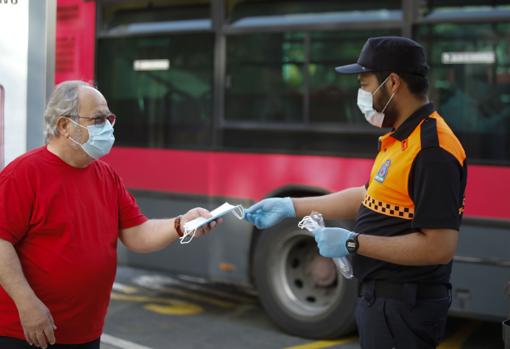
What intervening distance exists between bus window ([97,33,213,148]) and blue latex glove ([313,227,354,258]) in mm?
3685

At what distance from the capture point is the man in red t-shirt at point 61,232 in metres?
2.93

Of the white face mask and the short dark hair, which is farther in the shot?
the white face mask

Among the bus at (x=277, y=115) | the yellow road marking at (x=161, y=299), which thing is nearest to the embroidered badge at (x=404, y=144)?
the bus at (x=277, y=115)

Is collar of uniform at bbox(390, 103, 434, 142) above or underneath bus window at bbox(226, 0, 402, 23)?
underneath

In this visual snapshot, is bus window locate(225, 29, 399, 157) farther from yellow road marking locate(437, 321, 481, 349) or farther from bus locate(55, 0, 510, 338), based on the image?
yellow road marking locate(437, 321, 481, 349)

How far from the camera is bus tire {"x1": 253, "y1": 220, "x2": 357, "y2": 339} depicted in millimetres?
6254

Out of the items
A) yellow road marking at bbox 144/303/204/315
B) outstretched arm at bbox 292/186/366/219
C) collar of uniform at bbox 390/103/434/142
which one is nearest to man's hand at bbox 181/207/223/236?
outstretched arm at bbox 292/186/366/219

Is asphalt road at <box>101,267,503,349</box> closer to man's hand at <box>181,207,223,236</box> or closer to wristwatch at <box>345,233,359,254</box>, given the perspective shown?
man's hand at <box>181,207,223,236</box>

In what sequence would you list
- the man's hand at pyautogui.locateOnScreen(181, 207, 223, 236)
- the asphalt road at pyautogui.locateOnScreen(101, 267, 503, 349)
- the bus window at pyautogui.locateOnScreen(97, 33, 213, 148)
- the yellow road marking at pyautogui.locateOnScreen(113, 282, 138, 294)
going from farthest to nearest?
the yellow road marking at pyautogui.locateOnScreen(113, 282, 138, 294)
the bus window at pyautogui.locateOnScreen(97, 33, 213, 148)
the asphalt road at pyautogui.locateOnScreen(101, 267, 503, 349)
the man's hand at pyautogui.locateOnScreen(181, 207, 223, 236)

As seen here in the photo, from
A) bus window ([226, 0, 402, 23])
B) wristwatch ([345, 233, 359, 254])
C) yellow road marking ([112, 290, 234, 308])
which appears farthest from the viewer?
yellow road marking ([112, 290, 234, 308])

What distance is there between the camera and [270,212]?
3.58m

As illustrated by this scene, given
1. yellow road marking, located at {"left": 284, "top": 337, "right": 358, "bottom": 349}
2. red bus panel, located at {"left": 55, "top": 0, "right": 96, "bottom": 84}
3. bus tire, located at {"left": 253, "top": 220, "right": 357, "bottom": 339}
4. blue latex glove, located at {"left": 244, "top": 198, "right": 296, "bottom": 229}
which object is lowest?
yellow road marking, located at {"left": 284, "top": 337, "right": 358, "bottom": 349}

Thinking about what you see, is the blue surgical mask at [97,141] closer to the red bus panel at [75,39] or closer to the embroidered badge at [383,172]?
the embroidered badge at [383,172]

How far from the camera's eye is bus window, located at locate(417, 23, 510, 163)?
5484 millimetres
